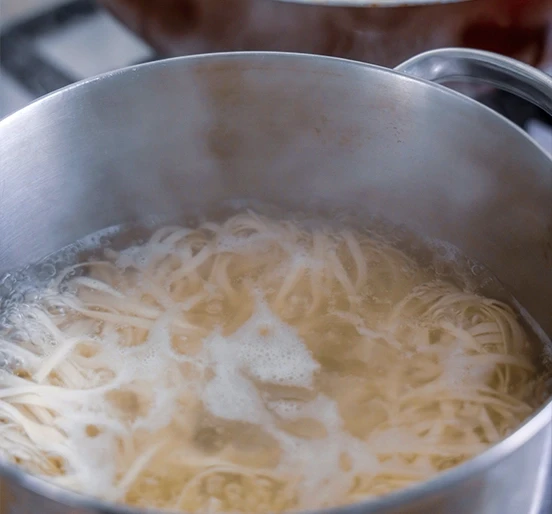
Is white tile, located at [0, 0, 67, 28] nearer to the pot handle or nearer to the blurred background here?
the blurred background

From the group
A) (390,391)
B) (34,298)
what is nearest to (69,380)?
(34,298)

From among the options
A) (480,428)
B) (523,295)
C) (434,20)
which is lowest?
(480,428)

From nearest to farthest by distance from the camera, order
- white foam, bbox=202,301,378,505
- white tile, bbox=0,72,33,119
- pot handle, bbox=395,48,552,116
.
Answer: white foam, bbox=202,301,378,505 < pot handle, bbox=395,48,552,116 < white tile, bbox=0,72,33,119

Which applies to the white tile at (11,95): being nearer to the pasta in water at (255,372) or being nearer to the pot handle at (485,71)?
the pasta in water at (255,372)

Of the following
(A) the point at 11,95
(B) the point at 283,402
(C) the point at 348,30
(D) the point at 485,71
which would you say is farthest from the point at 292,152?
(A) the point at 11,95

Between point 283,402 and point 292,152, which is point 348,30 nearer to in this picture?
point 292,152

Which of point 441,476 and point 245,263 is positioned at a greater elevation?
point 441,476

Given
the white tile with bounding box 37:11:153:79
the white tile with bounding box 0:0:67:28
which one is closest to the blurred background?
the white tile with bounding box 37:11:153:79

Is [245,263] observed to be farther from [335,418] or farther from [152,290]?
[335,418]
